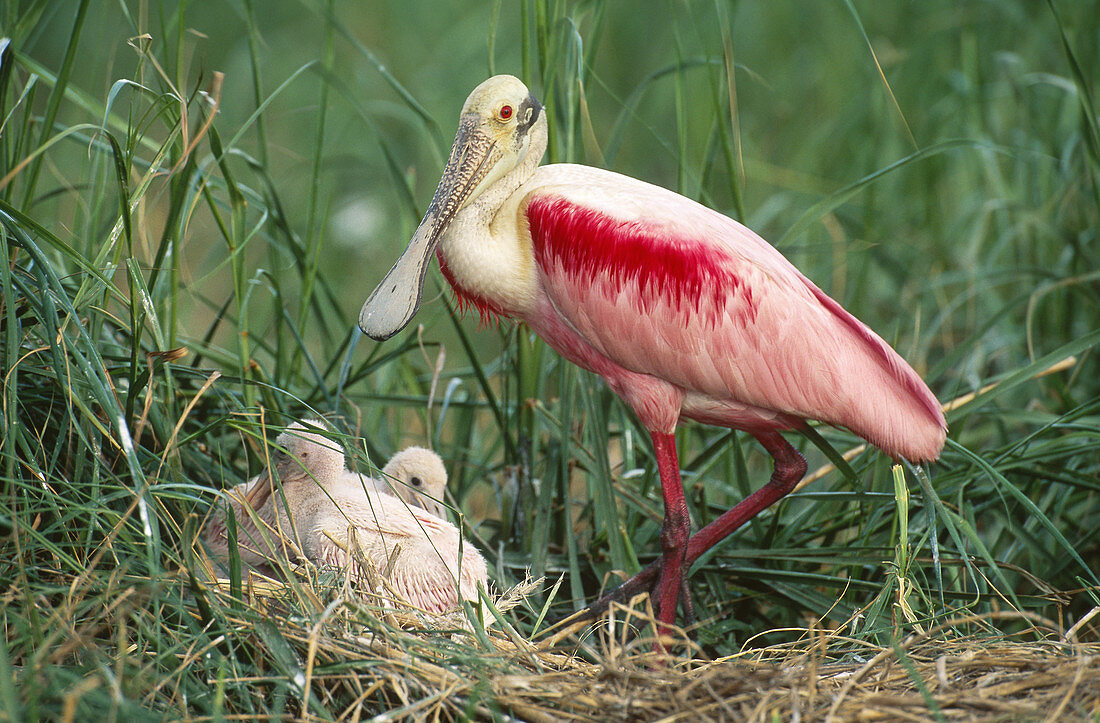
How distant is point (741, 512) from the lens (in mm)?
3605

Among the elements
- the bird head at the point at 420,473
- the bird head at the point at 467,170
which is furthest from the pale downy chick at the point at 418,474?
the bird head at the point at 467,170

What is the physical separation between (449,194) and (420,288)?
1.06ft

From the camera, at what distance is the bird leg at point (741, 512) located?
3.51 meters

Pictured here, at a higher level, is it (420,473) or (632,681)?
(420,473)

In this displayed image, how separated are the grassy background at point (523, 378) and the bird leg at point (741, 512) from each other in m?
0.10

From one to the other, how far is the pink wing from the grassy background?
32 centimetres

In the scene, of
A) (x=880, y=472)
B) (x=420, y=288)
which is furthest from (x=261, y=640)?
(x=880, y=472)

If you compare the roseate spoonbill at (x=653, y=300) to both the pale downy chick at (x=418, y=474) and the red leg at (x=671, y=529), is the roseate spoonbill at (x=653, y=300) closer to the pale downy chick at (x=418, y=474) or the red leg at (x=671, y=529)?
the red leg at (x=671, y=529)

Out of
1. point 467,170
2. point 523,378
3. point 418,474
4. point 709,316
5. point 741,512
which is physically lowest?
point 741,512

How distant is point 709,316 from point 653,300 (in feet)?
0.60

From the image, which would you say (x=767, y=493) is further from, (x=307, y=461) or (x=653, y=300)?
(x=307, y=461)

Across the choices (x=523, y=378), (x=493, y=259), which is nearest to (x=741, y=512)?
(x=523, y=378)

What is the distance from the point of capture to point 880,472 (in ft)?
12.7

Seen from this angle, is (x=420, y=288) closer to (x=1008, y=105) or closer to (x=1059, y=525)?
(x=1059, y=525)
